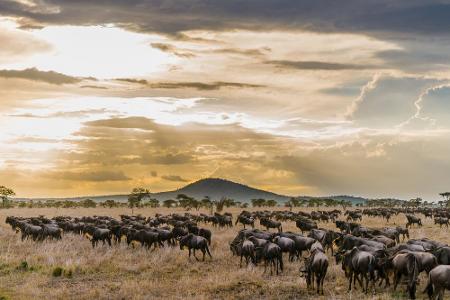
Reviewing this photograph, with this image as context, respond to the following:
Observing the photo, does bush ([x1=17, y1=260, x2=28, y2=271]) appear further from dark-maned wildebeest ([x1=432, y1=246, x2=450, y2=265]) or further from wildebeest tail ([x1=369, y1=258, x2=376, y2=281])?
dark-maned wildebeest ([x1=432, y1=246, x2=450, y2=265])

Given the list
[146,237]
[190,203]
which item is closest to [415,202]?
[190,203]

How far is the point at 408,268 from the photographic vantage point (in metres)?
18.6

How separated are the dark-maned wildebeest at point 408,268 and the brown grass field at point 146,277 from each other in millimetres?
767

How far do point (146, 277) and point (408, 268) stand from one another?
12092 millimetres

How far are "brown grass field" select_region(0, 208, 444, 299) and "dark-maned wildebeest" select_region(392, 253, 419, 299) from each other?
0.77 meters

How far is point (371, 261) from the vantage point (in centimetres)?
1977

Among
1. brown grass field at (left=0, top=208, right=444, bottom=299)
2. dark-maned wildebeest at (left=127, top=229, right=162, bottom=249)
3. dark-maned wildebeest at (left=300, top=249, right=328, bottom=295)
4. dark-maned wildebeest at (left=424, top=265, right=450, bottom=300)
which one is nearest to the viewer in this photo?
dark-maned wildebeest at (left=424, top=265, right=450, bottom=300)

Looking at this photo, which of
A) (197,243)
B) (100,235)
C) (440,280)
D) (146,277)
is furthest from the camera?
(100,235)

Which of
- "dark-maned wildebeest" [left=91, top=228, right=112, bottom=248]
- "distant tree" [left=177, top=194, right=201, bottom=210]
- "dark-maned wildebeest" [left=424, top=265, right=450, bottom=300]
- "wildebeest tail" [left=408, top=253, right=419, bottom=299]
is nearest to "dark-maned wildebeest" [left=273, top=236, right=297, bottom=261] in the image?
"wildebeest tail" [left=408, top=253, right=419, bottom=299]

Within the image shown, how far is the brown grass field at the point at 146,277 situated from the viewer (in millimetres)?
19625

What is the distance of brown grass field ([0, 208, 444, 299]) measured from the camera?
64.4ft

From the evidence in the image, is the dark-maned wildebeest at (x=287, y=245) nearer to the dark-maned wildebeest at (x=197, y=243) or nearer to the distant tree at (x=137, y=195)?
the dark-maned wildebeest at (x=197, y=243)

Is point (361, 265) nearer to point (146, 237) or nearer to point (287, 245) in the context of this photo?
point (287, 245)

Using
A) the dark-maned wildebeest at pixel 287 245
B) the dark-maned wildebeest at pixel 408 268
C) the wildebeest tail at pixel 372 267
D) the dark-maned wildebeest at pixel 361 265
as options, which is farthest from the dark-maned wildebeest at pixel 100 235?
the dark-maned wildebeest at pixel 408 268
